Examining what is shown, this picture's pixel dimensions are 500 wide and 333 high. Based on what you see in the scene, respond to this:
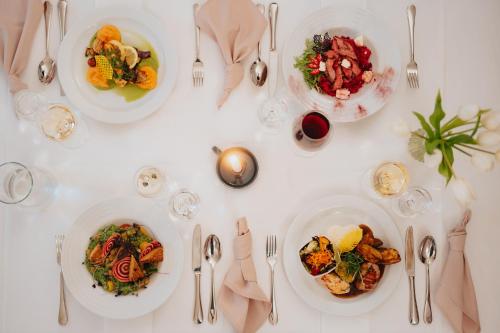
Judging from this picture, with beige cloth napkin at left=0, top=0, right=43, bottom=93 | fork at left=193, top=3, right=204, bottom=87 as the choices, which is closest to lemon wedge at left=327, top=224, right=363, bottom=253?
fork at left=193, top=3, right=204, bottom=87

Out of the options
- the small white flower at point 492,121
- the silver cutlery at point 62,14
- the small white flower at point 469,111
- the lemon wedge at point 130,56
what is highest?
the silver cutlery at point 62,14

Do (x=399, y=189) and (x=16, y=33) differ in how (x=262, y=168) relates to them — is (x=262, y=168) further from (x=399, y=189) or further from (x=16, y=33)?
(x=16, y=33)

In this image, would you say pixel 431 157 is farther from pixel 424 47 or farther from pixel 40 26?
pixel 40 26

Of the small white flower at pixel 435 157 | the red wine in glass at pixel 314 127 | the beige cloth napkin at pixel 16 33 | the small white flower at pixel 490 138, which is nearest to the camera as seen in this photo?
the small white flower at pixel 490 138

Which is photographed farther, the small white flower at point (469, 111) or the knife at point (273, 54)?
the knife at point (273, 54)

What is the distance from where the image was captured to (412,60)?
1.34 meters

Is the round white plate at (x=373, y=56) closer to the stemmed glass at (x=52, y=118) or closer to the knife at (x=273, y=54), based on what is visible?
the knife at (x=273, y=54)

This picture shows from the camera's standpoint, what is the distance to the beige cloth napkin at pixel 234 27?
1.33 m

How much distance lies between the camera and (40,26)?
1398mm

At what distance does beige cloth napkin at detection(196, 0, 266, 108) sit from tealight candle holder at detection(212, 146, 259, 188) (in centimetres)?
16

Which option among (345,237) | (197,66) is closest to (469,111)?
(345,237)

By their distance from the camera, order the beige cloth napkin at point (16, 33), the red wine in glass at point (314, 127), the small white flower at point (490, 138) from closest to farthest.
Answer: the small white flower at point (490, 138), the red wine in glass at point (314, 127), the beige cloth napkin at point (16, 33)

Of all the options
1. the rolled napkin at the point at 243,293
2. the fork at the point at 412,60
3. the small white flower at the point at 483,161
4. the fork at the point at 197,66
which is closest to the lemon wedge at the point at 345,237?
the rolled napkin at the point at 243,293

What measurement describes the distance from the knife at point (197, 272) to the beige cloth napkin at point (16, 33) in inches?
28.7
